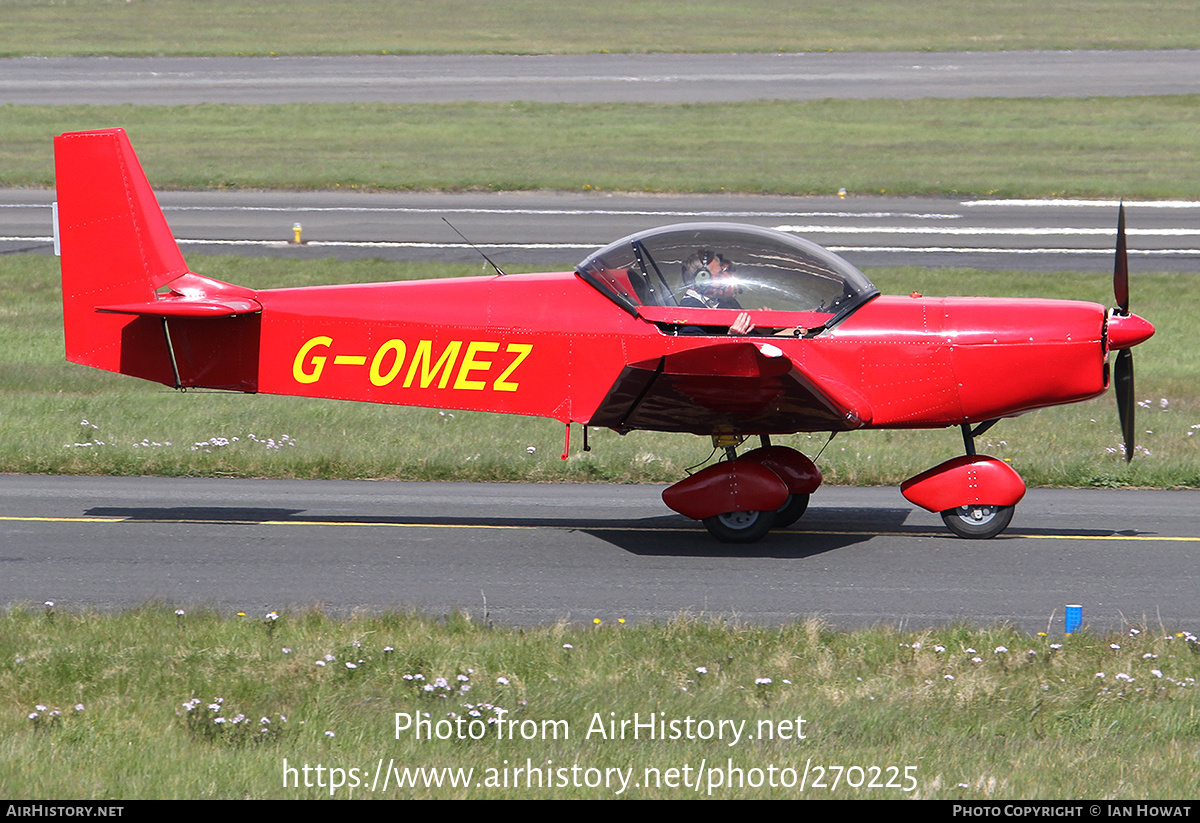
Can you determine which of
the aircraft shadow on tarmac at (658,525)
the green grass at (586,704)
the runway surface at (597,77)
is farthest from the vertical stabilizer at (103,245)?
the runway surface at (597,77)

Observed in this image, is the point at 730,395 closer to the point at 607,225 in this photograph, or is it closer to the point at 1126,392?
the point at 1126,392

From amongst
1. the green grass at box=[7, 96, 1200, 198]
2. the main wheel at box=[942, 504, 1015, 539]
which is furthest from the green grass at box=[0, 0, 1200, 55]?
the main wheel at box=[942, 504, 1015, 539]

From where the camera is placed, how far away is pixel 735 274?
9031 mm

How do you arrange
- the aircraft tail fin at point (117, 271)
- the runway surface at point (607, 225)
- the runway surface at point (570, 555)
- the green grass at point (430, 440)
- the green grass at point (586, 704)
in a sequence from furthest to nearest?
the runway surface at point (607, 225) < the green grass at point (430, 440) < the aircraft tail fin at point (117, 271) < the runway surface at point (570, 555) < the green grass at point (586, 704)

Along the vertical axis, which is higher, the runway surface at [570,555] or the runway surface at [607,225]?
the runway surface at [607,225]

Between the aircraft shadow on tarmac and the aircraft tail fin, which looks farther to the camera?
the aircraft tail fin

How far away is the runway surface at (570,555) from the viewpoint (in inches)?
319

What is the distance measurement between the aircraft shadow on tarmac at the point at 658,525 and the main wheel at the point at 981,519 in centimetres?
17

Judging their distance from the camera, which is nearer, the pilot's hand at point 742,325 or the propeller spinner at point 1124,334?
the pilot's hand at point 742,325

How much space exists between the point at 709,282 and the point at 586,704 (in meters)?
3.76

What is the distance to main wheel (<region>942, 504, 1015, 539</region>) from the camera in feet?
31.1

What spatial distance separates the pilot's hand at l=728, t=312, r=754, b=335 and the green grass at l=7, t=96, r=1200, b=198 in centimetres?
1989

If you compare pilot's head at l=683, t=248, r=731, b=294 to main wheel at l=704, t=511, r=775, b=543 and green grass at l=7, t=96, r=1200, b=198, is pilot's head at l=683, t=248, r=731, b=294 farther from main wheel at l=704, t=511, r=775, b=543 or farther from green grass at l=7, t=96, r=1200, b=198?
green grass at l=7, t=96, r=1200, b=198

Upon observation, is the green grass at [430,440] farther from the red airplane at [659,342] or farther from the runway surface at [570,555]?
the red airplane at [659,342]
